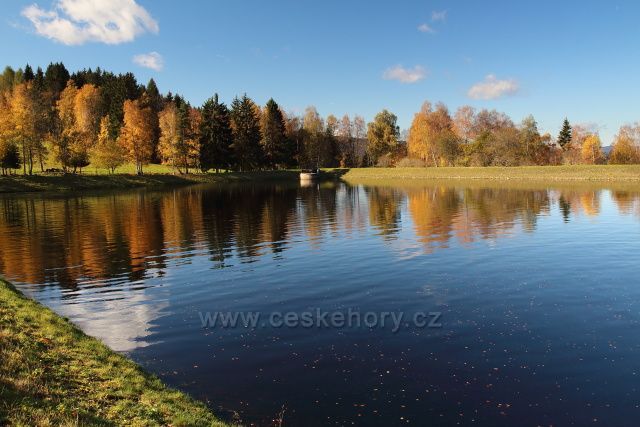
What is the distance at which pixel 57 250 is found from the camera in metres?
29.0

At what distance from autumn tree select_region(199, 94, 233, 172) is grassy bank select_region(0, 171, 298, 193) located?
12.0 ft

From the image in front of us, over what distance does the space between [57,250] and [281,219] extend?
19616 millimetres

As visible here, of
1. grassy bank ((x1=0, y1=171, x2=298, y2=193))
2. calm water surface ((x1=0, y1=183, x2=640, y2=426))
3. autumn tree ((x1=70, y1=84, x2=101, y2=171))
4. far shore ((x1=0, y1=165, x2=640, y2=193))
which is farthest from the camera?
autumn tree ((x1=70, y1=84, x2=101, y2=171))

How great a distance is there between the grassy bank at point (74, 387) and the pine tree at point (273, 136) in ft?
412

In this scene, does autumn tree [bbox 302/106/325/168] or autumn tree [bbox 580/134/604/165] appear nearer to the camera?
autumn tree [bbox 580/134/604/165]

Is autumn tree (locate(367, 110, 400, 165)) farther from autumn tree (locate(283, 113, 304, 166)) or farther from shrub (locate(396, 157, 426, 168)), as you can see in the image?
autumn tree (locate(283, 113, 304, 166))

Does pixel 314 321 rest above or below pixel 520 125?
below

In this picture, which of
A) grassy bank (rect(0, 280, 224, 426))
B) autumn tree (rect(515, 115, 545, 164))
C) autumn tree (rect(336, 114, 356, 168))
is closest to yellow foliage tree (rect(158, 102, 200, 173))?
autumn tree (rect(336, 114, 356, 168))

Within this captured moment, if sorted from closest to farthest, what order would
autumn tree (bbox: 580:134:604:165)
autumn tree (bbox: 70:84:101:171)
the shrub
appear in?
autumn tree (bbox: 70:84:101:171) < autumn tree (bbox: 580:134:604:165) < the shrub

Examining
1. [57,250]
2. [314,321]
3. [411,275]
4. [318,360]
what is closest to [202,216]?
[57,250]

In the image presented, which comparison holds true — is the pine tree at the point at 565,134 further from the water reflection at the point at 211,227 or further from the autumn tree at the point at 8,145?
the autumn tree at the point at 8,145

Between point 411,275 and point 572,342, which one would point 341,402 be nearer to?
point 572,342

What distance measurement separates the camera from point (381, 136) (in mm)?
154000

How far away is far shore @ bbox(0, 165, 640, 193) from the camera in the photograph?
3295 inches
